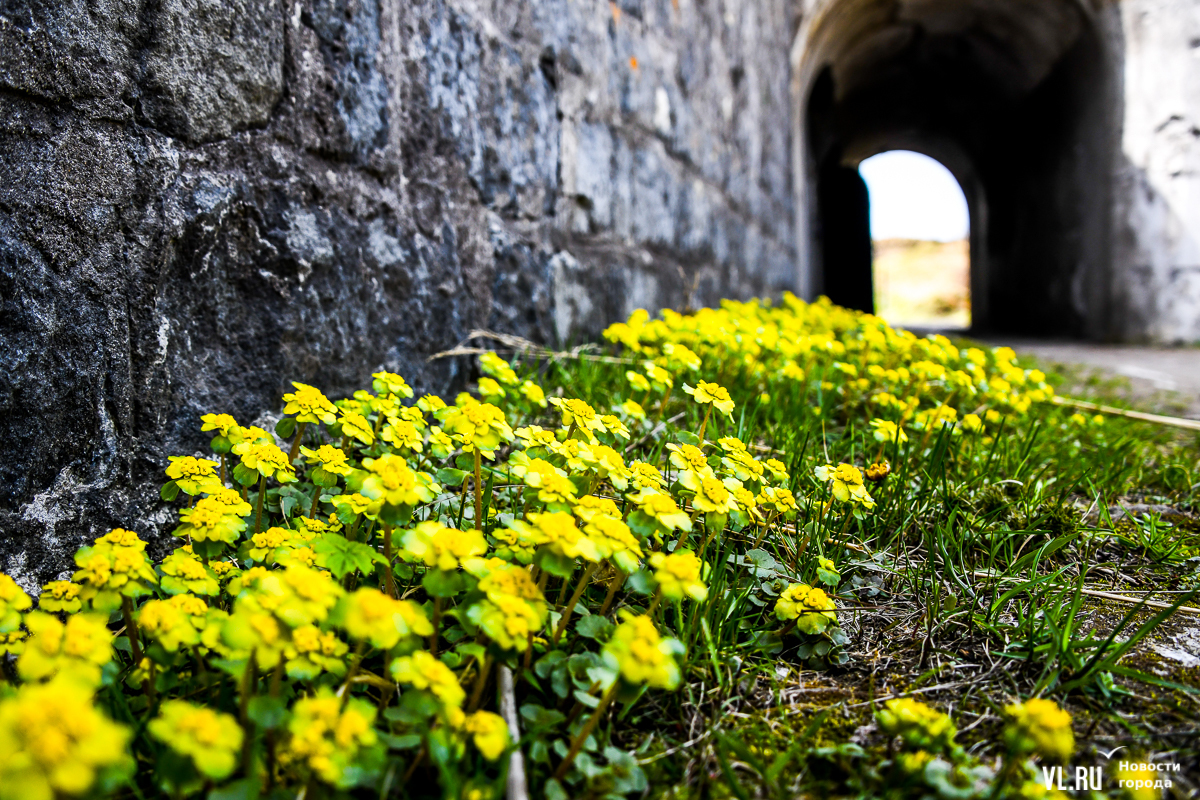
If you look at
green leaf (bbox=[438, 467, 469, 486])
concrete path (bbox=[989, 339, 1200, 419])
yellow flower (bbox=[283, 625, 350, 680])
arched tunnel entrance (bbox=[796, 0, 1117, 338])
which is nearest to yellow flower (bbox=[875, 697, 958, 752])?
yellow flower (bbox=[283, 625, 350, 680])

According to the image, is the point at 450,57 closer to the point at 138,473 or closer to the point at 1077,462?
the point at 138,473

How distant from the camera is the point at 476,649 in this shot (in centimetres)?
89

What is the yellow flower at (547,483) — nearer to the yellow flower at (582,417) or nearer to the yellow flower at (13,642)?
the yellow flower at (582,417)

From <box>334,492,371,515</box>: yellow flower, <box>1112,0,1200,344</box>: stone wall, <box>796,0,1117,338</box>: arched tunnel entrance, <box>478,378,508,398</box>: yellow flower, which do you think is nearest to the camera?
<box>334,492,371,515</box>: yellow flower

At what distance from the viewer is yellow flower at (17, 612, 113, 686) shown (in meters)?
0.70

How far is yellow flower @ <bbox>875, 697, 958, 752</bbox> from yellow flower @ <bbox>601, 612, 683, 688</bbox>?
297mm

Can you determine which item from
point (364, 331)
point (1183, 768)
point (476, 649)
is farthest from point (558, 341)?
point (1183, 768)

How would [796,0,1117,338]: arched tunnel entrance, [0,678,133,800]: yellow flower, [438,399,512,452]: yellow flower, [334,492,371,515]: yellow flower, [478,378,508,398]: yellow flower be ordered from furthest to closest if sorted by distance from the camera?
1. [796,0,1117,338]: arched tunnel entrance
2. [478,378,508,398]: yellow flower
3. [438,399,512,452]: yellow flower
4. [334,492,371,515]: yellow flower
5. [0,678,133,800]: yellow flower

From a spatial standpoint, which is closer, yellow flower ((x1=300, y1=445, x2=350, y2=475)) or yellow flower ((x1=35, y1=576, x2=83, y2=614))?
yellow flower ((x1=35, y1=576, x2=83, y2=614))

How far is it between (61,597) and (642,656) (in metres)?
0.73

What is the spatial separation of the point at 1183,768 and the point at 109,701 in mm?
1327

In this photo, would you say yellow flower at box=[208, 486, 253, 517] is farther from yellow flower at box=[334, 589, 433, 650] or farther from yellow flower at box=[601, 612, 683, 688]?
yellow flower at box=[601, 612, 683, 688]

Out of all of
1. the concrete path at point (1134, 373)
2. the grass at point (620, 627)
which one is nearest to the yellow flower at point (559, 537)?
the grass at point (620, 627)

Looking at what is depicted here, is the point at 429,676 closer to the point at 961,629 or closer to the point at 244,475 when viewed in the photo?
the point at 244,475
